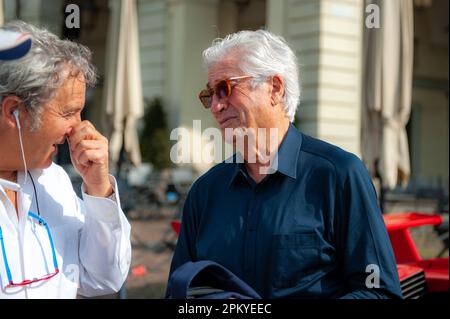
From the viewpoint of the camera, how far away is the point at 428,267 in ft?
11.5

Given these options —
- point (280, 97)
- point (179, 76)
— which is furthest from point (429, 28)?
point (280, 97)

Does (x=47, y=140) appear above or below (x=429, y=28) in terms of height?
below

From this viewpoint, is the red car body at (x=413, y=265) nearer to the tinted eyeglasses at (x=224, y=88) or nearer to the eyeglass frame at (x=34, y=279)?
the tinted eyeglasses at (x=224, y=88)

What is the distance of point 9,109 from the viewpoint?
149cm

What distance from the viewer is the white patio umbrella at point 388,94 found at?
6.23 m

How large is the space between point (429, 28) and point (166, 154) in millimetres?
9055

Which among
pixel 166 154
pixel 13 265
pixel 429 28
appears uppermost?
pixel 429 28

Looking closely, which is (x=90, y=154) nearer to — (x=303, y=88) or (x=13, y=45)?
(x=13, y=45)

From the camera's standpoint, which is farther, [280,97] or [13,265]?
[280,97]

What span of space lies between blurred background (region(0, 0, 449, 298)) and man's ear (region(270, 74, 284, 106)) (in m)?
0.89

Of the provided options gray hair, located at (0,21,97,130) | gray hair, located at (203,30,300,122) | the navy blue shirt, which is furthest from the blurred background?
gray hair, located at (0,21,97,130)

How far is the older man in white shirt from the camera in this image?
4.90 ft

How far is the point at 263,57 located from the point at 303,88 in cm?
1114
